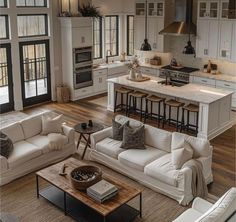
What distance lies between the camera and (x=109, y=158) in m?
7.12

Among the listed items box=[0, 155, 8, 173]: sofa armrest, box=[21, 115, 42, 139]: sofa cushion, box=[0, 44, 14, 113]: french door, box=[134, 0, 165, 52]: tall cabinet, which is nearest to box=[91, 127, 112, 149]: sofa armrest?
box=[21, 115, 42, 139]: sofa cushion

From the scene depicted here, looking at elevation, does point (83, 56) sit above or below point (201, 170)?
above

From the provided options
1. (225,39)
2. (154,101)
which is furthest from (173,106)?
(225,39)

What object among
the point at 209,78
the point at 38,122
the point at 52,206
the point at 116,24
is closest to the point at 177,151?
the point at 52,206

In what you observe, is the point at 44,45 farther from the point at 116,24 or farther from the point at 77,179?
the point at 77,179

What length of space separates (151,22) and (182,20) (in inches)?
51.5

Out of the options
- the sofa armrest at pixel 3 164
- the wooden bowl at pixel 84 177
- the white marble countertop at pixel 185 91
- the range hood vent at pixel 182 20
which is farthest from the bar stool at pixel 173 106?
the sofa armrest at pixel 3 164

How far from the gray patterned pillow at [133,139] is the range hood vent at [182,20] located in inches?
210

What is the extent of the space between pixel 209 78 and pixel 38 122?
5583mm

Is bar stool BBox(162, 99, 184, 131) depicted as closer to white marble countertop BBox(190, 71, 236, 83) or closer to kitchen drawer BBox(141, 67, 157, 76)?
white marble countertop BBox(190, 71, 236, 83)

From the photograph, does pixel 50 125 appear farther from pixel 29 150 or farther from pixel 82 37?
pixel 82 37

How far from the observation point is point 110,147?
7.09m

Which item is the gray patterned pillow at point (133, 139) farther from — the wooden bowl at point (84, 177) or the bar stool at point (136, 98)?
the bar stool at point (136, 98)

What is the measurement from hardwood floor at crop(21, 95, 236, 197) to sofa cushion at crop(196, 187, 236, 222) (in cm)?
177
